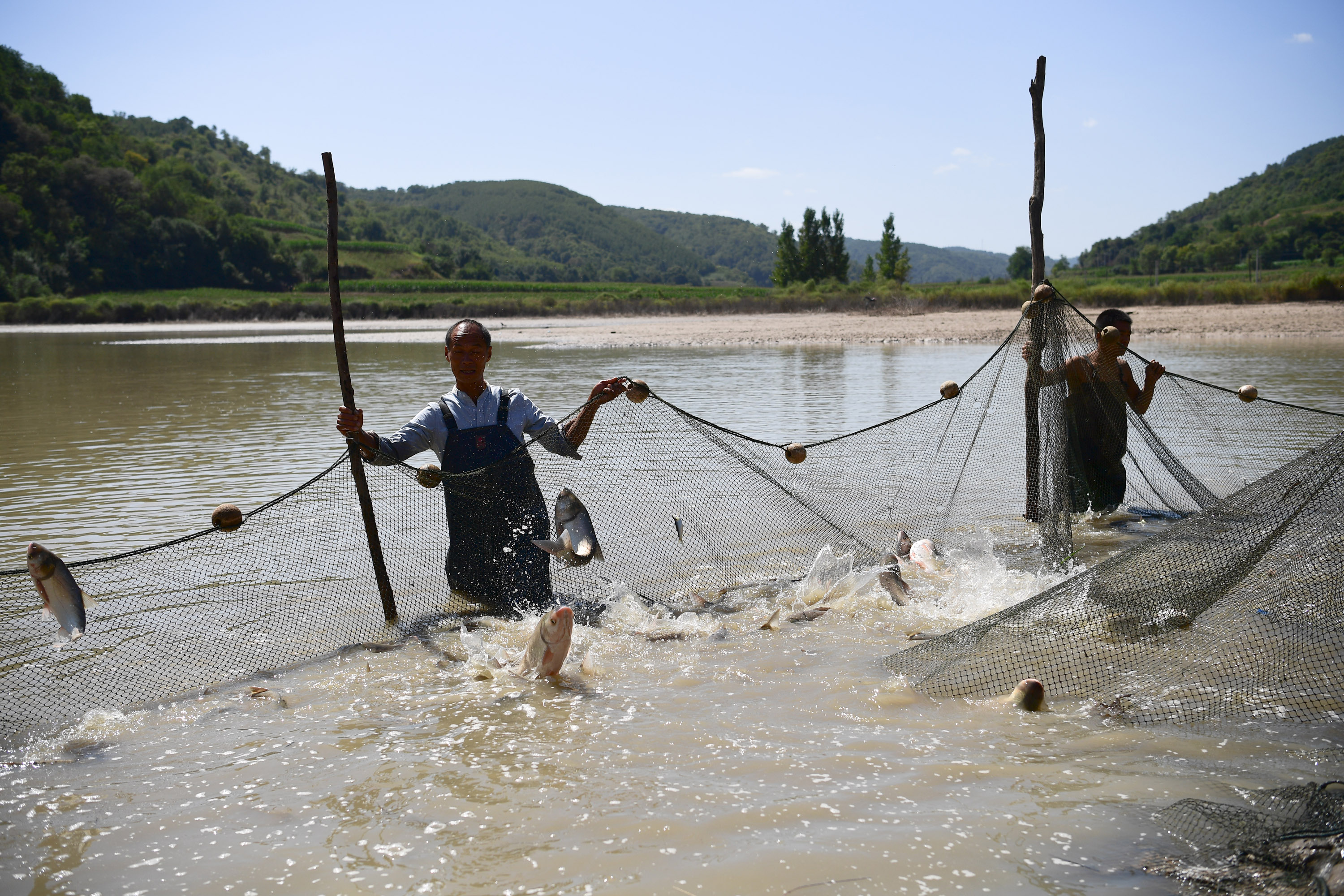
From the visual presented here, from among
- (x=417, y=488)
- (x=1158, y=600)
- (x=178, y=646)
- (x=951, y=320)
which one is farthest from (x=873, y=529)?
(x=951, y=320)

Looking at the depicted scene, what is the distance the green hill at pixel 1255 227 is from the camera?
87625mm

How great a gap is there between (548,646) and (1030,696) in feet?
7.04

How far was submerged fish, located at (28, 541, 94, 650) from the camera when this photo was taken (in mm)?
3811

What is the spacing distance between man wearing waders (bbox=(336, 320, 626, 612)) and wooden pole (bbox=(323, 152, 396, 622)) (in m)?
0.16

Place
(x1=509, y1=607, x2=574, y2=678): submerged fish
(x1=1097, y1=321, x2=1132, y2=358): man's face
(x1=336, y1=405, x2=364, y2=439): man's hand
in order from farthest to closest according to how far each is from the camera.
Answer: (x1=1097, y1=321, x2=1132, y2=358): man's face < (x1=336, y1=405, x2=364, y2=439): man's hand < (x1=509, y1=607, x2=574, y2=678): submerged fish

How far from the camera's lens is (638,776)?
3.29 m

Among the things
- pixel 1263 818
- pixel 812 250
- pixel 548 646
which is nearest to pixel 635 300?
pixel 812 250

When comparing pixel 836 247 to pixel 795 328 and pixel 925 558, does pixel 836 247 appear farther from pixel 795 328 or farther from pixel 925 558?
pixel 925 558

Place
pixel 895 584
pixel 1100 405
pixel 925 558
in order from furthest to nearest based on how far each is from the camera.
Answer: pixel 1100 405 → pixel 925 558 → pixel 895 584

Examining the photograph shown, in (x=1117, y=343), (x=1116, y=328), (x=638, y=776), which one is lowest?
(x=638, y=776)

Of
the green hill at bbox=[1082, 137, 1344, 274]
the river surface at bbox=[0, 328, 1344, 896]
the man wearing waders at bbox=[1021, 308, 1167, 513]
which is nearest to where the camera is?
the river surface at bbox=[0, 328, 1344, 896]

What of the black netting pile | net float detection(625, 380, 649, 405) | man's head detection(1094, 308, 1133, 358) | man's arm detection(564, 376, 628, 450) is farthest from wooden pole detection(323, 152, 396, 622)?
man's head detection(1094, 308, 1133, 358)

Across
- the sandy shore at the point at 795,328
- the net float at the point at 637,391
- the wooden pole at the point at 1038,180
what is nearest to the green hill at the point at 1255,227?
the sandy shore at the point at 795,328

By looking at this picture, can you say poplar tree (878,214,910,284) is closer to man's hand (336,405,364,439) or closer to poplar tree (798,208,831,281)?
poplar tree (798,208,831,281)
